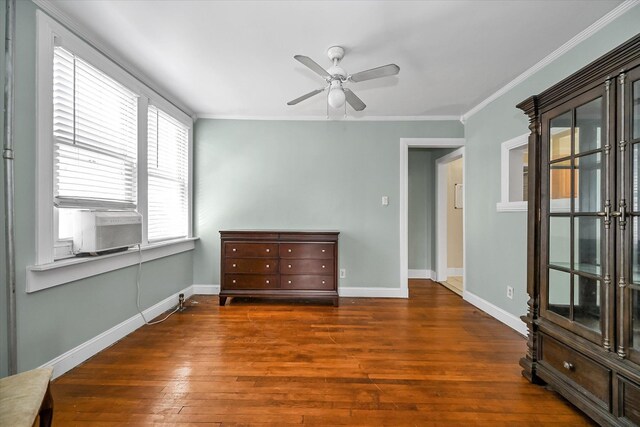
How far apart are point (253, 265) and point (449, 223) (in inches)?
144

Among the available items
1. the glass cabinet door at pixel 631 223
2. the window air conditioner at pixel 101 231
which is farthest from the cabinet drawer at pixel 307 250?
the glass cabinet door at pixel 631 223

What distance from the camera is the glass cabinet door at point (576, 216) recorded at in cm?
156

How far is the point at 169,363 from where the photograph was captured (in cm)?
220

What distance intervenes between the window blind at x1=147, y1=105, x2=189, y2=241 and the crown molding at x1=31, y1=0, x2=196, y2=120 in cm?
23

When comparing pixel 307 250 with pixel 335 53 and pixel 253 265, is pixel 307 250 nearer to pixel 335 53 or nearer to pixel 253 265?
pixel 253 265

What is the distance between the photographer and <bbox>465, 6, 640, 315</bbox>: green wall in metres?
2.41

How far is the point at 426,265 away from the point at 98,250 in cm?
467

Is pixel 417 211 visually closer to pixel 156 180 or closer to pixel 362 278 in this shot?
pixel 362 278

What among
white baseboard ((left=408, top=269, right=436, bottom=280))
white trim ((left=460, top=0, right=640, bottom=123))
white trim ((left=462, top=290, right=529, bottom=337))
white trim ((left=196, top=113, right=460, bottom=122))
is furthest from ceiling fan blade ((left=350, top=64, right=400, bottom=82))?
white baseboard ((left=408, top=269, right=436, bottom=280))

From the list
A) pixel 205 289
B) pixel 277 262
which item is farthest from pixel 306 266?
pixel 205 289

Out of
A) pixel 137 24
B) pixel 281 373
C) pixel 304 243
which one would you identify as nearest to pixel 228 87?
pixel 137 24

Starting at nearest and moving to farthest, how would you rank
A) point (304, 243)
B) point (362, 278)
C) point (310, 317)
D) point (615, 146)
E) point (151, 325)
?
1. point (615, 146)
2. point (151, 325)
3. point (310, 317)
4. point (304, 243)
5. point (362, 278)

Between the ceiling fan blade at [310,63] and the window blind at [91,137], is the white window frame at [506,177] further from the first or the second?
the window blind at [91,137]

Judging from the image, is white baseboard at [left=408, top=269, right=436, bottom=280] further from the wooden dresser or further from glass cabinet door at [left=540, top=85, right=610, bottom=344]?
glass cabinet door at [left=540, top=85, right=610, bottom=344]
